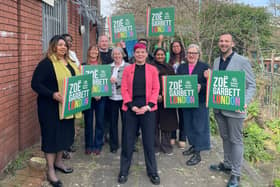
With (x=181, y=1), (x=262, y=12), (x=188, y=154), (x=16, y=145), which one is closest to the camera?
(x=16, y=145)

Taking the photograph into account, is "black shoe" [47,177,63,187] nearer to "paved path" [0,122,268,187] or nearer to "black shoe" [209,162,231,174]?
"paved path" [0,122,268,187]

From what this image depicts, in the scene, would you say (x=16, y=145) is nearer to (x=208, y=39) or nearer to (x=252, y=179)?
(x=252, y=179)

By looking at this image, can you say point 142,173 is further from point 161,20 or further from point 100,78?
point 161,20

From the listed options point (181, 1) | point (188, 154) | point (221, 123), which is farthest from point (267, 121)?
point (181, 1)

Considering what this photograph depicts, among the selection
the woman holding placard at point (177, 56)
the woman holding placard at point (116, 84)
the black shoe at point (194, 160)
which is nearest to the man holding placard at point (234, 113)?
the black shoe at point (194, 160)

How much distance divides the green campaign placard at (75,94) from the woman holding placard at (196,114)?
1606 mm

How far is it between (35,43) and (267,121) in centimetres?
604

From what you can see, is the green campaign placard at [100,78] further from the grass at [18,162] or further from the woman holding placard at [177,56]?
the grass at [18,162]

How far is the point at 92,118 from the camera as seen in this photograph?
509 cm

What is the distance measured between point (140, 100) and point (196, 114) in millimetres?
1224

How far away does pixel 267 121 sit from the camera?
26.2ft

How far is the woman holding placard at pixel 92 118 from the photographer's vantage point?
4.93m

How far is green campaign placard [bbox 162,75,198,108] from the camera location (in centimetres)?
466

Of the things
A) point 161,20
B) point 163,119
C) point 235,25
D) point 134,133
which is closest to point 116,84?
point 163,119
